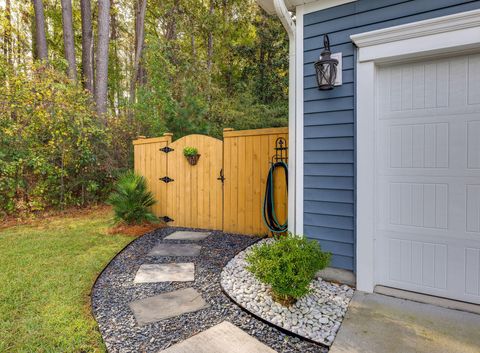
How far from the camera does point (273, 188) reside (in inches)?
154

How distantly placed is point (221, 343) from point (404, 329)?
1.24 metres

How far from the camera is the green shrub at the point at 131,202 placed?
4613 mm

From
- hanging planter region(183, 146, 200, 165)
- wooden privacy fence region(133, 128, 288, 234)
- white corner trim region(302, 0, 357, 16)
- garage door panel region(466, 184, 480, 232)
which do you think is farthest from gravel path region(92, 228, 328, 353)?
white corner trim region(302, 0, 357, 16)

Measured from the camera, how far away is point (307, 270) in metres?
2.16

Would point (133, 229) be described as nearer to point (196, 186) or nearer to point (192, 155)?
point (196, 186)

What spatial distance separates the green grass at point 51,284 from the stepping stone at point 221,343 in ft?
1.79

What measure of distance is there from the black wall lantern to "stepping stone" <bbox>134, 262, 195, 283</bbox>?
86.4 inches

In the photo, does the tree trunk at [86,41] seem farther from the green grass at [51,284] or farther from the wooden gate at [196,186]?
the wooden gate at [196,186]

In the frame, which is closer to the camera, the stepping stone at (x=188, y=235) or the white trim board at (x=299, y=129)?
the white trim board at (x=299, y=129)

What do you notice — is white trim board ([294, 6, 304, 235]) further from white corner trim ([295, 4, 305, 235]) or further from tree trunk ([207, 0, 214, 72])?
tree trunk ([207, 0, 214, 72])

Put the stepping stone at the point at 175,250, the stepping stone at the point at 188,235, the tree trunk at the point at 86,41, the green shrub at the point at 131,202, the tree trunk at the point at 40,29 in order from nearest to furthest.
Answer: the stepping stone at the point at 175,250 → the stepping stone at the point at 188,235 → the green shrub at the point at 131,202 → the tree trunk at the point at 40,29 → the tree trunk at the point at 86,41

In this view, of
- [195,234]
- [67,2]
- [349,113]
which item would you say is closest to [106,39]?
[67,2]

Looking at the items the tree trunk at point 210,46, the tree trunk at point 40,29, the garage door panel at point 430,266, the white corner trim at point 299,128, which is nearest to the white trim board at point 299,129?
the white corner trim at point 299,128

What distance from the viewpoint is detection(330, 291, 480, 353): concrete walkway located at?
70.5 inches
